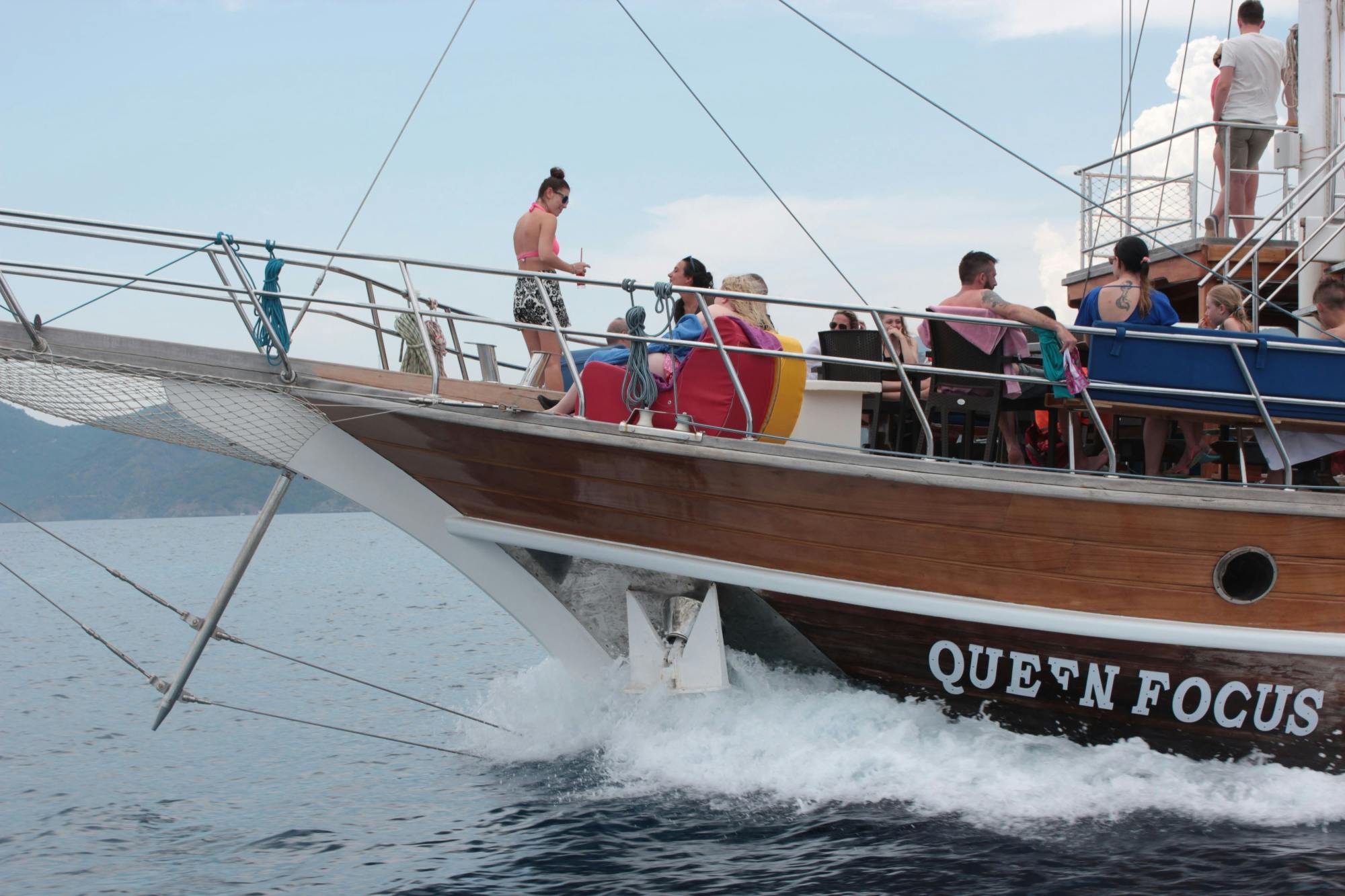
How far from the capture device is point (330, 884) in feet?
17.7

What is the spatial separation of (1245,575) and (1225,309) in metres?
1.60

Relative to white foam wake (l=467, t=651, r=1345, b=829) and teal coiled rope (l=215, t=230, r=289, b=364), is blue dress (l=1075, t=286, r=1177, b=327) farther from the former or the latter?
teal coiled rope (l=215, t=230, r=289, b=364)

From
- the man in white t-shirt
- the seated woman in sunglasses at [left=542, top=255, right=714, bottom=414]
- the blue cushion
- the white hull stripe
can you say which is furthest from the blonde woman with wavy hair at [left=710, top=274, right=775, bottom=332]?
the man in white t-shirt

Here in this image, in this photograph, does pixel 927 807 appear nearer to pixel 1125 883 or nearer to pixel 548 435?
pixel 1125 883

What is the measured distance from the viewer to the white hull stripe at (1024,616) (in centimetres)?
530

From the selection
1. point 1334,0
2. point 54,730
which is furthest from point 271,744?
point 1334,0

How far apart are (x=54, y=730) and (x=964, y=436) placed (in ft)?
32.1

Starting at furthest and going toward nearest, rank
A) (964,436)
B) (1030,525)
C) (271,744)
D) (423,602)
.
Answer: (423,602) < (271,744) < (964,436) < (1030,525)

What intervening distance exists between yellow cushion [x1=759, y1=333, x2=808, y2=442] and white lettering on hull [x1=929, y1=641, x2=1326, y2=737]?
4.16 feet

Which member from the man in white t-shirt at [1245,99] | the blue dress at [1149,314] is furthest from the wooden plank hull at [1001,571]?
→ the man in white t-shirt at [1245,99]

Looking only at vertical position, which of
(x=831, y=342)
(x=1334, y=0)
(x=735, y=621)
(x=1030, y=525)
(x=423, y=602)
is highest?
(x=1334, y=0)

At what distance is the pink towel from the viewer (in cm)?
553

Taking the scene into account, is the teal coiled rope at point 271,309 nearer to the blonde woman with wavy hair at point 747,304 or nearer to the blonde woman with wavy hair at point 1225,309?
the blonde woman with wavy hair at point 747,304

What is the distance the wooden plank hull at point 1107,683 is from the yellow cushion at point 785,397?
2.67 ft
